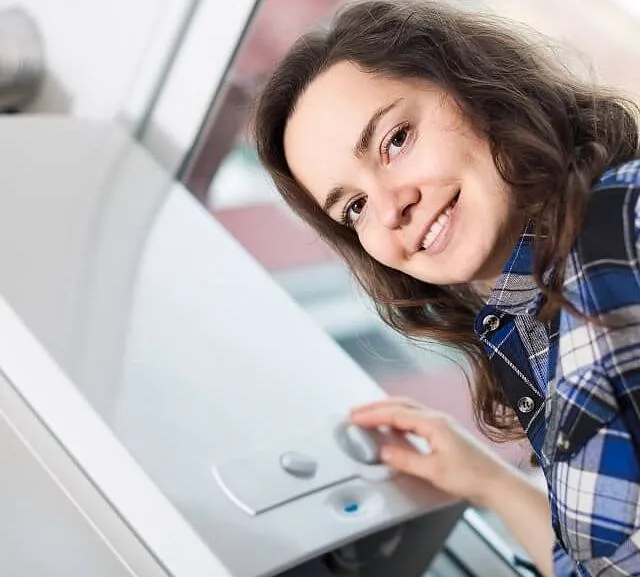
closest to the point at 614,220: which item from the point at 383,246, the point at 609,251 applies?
the point at 609,251

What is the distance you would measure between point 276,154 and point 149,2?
53 cm

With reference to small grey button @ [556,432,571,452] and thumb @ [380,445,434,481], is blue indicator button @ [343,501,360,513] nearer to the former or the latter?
thumb @ [380,445,434,481]

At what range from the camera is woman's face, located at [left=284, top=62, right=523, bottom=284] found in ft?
2.79

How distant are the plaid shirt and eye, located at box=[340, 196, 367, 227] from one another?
202 mm

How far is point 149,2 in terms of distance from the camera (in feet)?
4.72

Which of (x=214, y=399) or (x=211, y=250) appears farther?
(x=211, y=250)

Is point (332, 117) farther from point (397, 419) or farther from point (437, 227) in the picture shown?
point (397, 419)

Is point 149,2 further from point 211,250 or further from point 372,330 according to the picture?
point 372,330

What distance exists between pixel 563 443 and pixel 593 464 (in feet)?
0.10

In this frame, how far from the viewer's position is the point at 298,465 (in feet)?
3.32

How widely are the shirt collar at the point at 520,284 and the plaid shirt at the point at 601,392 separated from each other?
15 mm

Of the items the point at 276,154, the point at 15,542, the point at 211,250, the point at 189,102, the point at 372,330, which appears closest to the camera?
the point at 15,542

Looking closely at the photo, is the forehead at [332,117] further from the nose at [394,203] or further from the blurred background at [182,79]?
the blurred background at [182,79]

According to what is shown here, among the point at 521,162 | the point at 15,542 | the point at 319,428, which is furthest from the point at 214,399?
the point at 521,162
